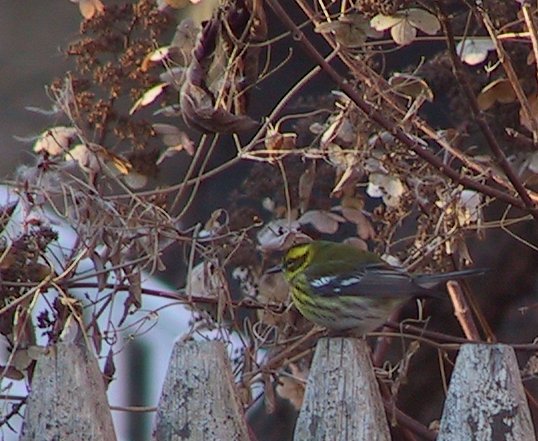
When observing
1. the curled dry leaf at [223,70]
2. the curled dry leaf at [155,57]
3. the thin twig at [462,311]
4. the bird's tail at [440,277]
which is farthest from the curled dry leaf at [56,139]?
the thin twig at [462,311]

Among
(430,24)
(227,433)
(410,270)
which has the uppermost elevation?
(430,24)

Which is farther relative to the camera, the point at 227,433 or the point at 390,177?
the point at 390,177

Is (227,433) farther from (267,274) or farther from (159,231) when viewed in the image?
(267,274)

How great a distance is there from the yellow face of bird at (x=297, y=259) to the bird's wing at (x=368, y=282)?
34 mm

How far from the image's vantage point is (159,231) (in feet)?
8.56

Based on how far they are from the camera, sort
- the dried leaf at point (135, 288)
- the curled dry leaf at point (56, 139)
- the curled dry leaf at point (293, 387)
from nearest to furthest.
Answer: the dried leaf at point (135, 288)
the curled dry leaf at point (56, 139)
the curled dry leaf at point (293, 387)

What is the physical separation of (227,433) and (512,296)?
7.24ft

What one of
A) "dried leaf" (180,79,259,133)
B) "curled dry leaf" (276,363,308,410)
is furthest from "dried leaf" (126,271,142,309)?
"curled dry leaf" (276,363,308,410)

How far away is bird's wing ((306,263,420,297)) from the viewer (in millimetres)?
2715

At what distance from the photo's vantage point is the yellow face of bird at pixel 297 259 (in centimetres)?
292

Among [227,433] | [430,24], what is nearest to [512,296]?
[430,24]

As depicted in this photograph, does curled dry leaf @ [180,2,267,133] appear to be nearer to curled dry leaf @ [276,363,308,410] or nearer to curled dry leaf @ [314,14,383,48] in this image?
curled dry leaf @ [314,14,383,48]

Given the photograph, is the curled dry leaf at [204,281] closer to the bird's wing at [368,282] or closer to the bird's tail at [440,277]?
the bird's wing at [368,282]

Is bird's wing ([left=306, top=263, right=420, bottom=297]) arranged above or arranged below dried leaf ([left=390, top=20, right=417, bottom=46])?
below
